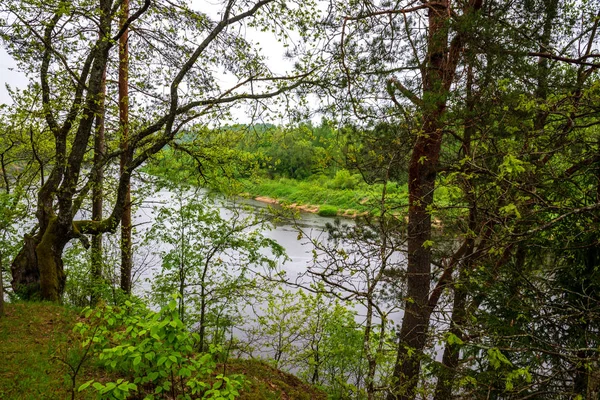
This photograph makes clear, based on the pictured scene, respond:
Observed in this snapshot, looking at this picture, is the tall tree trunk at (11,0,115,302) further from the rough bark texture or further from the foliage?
the foliage

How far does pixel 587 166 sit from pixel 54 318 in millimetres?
6461

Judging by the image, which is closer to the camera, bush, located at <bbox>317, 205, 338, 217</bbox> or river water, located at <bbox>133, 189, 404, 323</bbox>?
river water, located at <bbox>133, 189, 404, 323</bbox>

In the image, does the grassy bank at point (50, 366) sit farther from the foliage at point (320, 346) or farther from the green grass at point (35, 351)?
the foliage at point (320, 346)

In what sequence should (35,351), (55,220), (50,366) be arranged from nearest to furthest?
(50,366) → (35,351) → (55,220)

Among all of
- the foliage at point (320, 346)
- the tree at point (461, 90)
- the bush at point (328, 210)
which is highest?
the tree at point (461, 90)

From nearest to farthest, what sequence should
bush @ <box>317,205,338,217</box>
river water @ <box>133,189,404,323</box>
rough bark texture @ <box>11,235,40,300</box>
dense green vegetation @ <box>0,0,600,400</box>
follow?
1. dense green vegetation @ <box>0,0,600,400</box>
2. rough bark texture @ <box>11,235,40,300</box>
3. river water @ <box>133,189,404,323</box>
4. bush @ <box>317,205,338,217</box>

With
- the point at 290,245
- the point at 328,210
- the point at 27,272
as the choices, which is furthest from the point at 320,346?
the point at 328,210

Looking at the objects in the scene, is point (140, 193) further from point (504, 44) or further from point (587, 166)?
point (587, 166)

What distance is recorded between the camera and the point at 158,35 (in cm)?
654

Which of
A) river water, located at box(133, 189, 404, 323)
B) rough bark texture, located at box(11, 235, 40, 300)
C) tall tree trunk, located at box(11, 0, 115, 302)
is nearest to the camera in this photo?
tall tree trunk, located at box(11, 0, 115, 302)

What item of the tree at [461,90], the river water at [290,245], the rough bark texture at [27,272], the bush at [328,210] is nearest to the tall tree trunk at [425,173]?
the tree at [461,90]

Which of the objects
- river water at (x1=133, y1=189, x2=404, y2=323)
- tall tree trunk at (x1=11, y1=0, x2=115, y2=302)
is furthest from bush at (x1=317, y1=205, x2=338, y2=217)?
tall tree trunk at (x1=11, y1=0, x2=115, y2=302)

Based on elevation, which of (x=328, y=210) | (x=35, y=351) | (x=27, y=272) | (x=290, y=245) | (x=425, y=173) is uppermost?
(x=425, y=173)

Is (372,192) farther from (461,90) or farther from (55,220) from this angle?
(55,220)
